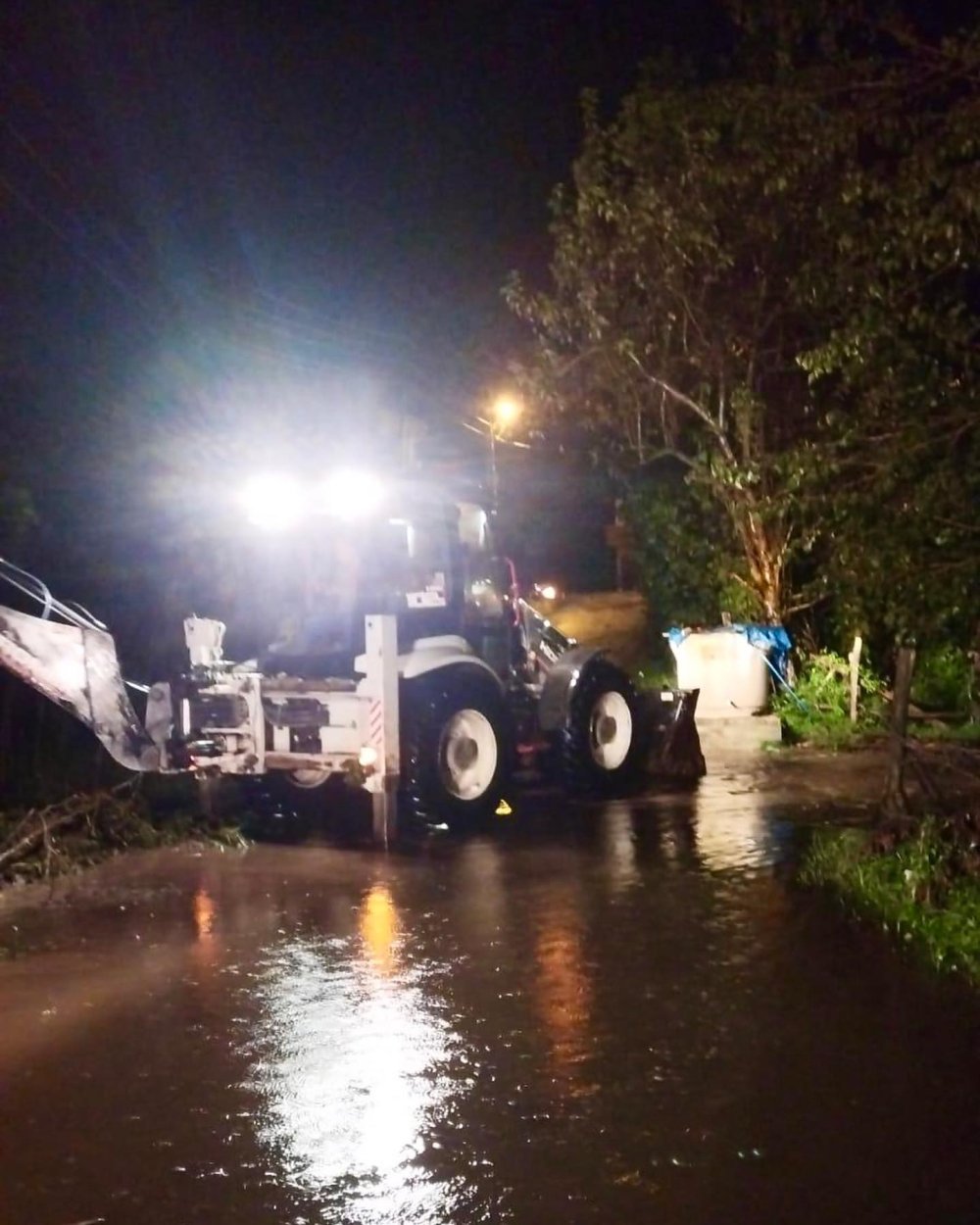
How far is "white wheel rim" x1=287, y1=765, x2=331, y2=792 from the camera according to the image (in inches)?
503

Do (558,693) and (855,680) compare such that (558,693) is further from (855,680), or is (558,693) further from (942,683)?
(942,683)

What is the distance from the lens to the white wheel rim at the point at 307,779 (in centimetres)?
1278

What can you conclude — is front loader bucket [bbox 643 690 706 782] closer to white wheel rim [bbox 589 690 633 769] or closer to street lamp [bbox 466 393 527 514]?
white wheel rim [bbox 589 690 633 769]

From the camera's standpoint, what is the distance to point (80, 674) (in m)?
10.3

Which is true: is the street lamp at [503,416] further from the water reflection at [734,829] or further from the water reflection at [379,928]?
the water reflection at [379,928]

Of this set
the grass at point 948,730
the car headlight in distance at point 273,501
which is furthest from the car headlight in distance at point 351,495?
the grass at point 948,730

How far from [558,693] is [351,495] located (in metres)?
2.86

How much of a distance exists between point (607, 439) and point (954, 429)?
12.0 meters

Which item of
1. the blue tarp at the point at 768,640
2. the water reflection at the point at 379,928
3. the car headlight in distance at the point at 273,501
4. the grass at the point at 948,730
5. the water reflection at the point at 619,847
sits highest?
the car headlight in distance at the point at 273,501

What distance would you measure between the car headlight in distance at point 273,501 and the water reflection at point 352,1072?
462cm

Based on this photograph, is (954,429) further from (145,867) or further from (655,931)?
(145,867)

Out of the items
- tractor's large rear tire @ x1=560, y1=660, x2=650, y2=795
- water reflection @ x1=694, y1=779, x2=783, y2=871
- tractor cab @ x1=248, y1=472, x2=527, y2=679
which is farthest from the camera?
tractor's large rear tire @ x1=560, y1=660, x2=650, y2=795

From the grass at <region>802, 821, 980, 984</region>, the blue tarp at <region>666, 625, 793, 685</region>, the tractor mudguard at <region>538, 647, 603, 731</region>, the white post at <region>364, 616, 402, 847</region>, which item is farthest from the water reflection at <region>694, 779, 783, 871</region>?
the blue tarp at <region>666, 625, 793, 685</region>

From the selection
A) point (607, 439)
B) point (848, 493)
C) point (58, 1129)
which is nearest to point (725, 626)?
point (607, 439)
